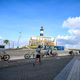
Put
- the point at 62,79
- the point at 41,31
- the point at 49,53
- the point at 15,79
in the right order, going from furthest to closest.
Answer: the point at 41,31, the point at 49,53, the point at 62,79, the point at 15,79

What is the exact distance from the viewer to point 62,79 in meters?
16.6

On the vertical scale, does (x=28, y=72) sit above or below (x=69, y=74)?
above

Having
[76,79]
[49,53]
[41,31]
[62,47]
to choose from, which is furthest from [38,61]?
[62,47]

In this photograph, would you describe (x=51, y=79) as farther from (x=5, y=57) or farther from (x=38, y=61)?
(x=5, y=57)

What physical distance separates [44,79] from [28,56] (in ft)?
155

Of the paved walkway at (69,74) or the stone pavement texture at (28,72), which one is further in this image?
the paved walkway at (69,74)

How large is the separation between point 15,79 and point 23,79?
0.47 metres

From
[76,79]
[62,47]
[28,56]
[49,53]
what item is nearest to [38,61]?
[76,79]

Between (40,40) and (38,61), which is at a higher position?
(40,40)

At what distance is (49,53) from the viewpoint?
82.4 metres

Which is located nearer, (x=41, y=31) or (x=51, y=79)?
(x=51, y=79)

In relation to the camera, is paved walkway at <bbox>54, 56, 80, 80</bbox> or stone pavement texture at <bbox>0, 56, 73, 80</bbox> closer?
stone pavement texture at <bbox>0, 56, 73, 80</bbox>

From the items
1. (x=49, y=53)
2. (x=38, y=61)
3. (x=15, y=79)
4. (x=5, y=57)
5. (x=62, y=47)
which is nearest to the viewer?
(x=15, y=79)

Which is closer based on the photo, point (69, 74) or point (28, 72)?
point (69, 74)
